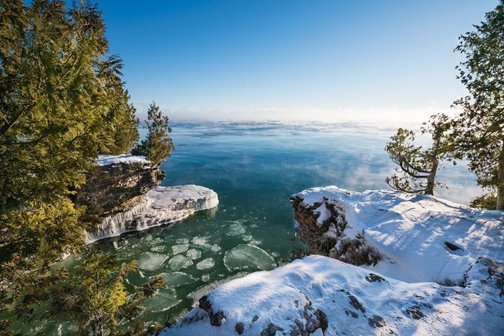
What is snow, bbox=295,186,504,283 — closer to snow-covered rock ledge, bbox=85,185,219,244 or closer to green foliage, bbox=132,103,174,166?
snow-covered rock ledge, bbox=85,185,219,244

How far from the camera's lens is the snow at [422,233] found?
8.46 m

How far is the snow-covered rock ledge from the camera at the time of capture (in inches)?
1055

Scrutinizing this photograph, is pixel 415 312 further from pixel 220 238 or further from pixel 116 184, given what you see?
pixel 116 184

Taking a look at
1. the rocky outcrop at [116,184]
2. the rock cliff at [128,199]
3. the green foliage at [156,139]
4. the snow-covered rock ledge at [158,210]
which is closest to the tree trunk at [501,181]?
the rock cliff at [128,199]

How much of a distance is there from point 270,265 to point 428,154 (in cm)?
1616

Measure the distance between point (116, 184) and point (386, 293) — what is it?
85.1 feet

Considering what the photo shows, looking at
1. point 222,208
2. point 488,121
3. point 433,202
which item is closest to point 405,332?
point 433,202

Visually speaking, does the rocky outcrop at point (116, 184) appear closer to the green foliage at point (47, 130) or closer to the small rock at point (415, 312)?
the green foliage at point (47, 130)

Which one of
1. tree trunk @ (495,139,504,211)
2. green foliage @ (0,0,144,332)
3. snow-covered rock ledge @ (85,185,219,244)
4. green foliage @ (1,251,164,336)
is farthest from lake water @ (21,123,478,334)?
tree trunk @ (495,139,504,211)

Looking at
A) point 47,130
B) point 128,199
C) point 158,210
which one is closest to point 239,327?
point 47,130

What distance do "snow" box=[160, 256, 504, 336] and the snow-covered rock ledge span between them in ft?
75.3

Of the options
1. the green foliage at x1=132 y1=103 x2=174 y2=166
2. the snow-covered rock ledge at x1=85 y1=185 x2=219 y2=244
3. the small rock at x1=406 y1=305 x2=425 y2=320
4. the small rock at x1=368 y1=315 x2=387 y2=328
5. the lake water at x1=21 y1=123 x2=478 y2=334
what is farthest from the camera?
the green foliage at x1=132 y1=103 x2=174 y2=166

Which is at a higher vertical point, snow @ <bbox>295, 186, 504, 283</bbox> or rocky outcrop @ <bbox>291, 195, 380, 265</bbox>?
snow @ <bbox>295, 186, 504, 283</bbox>

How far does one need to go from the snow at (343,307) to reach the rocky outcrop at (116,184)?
67.3 feet
